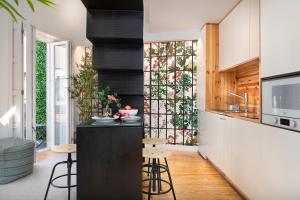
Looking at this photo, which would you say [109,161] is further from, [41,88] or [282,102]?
[41,88]

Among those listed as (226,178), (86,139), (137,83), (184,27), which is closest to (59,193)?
(86,139)

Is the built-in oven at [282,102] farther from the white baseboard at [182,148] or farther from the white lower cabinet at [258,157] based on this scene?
the white baseboard at [182,148]

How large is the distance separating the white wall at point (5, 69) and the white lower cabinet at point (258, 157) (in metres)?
3.22

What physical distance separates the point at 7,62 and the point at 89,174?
254 centimetres

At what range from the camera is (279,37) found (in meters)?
1.80

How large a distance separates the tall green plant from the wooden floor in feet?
4.26

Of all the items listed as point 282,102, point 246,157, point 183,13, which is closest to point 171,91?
point 183,13

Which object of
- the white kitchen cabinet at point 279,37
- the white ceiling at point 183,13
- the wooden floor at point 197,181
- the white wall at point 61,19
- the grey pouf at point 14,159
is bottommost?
the wooden floor at point 197,181

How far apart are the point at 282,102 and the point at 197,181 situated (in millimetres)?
1748

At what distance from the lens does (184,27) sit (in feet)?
14.1

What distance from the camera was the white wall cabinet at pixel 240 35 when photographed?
8.71ft

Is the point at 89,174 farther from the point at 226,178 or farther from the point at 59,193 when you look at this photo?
the point at 226,178

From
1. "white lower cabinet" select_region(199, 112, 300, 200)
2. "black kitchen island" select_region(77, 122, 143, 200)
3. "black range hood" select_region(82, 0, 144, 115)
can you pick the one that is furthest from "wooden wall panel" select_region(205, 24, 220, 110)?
"black kitchen island" select_region(77, 122, 143, 200)

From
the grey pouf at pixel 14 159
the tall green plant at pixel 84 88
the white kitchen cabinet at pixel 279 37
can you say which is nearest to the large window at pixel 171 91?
the tall green plant at pixel 84 88
